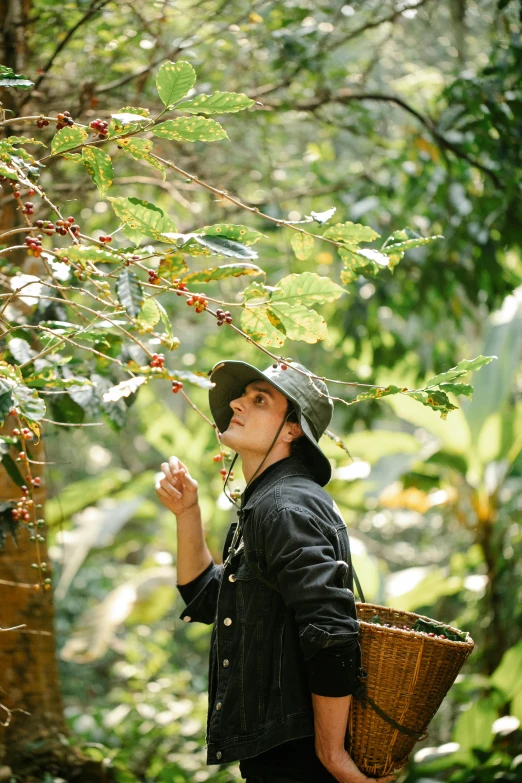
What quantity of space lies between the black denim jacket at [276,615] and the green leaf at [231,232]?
1.80ft

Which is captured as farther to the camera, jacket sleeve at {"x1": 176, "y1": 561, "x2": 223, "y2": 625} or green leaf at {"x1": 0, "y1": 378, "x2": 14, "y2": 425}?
jacket sleeve at {"x1": 176, "y1": 561, "x2": 223, "y2": 625}

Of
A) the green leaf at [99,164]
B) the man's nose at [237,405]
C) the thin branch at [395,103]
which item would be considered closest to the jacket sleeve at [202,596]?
the man's nose at [237,405]

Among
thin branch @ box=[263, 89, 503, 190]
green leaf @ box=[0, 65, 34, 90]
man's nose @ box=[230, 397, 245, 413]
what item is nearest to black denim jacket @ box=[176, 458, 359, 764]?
man's nose @ box=[230, 397, 245, 413]

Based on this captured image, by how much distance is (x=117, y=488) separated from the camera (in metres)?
5.60

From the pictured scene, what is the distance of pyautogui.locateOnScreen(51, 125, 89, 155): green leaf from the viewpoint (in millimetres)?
1299

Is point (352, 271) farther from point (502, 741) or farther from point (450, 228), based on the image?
point (502, 741)

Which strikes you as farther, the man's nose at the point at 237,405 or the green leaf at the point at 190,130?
the man's nose at the point at 237,405

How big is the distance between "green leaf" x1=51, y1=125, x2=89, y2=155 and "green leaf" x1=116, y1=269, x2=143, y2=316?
0.76 ft

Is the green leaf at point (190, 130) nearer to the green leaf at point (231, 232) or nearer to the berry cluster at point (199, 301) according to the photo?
the green leaf at point (231, 232)

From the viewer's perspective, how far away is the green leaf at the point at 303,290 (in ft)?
4.84

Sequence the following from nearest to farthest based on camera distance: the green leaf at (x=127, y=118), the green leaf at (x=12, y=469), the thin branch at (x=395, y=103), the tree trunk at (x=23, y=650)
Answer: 1. the green leaf at (x=127, y=118)
2. the green leaf at (x=12, y=469)
3. the tree trunk at (x=23, y=650)
4. the thin branch at (x=395, y=103)

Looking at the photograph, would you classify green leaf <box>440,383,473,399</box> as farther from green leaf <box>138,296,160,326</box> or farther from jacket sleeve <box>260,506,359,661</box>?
green leaf <box>138,296,160,326</box>

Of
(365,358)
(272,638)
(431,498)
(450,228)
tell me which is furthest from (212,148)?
(272,638)

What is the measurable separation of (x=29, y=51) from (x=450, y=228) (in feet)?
6.55
